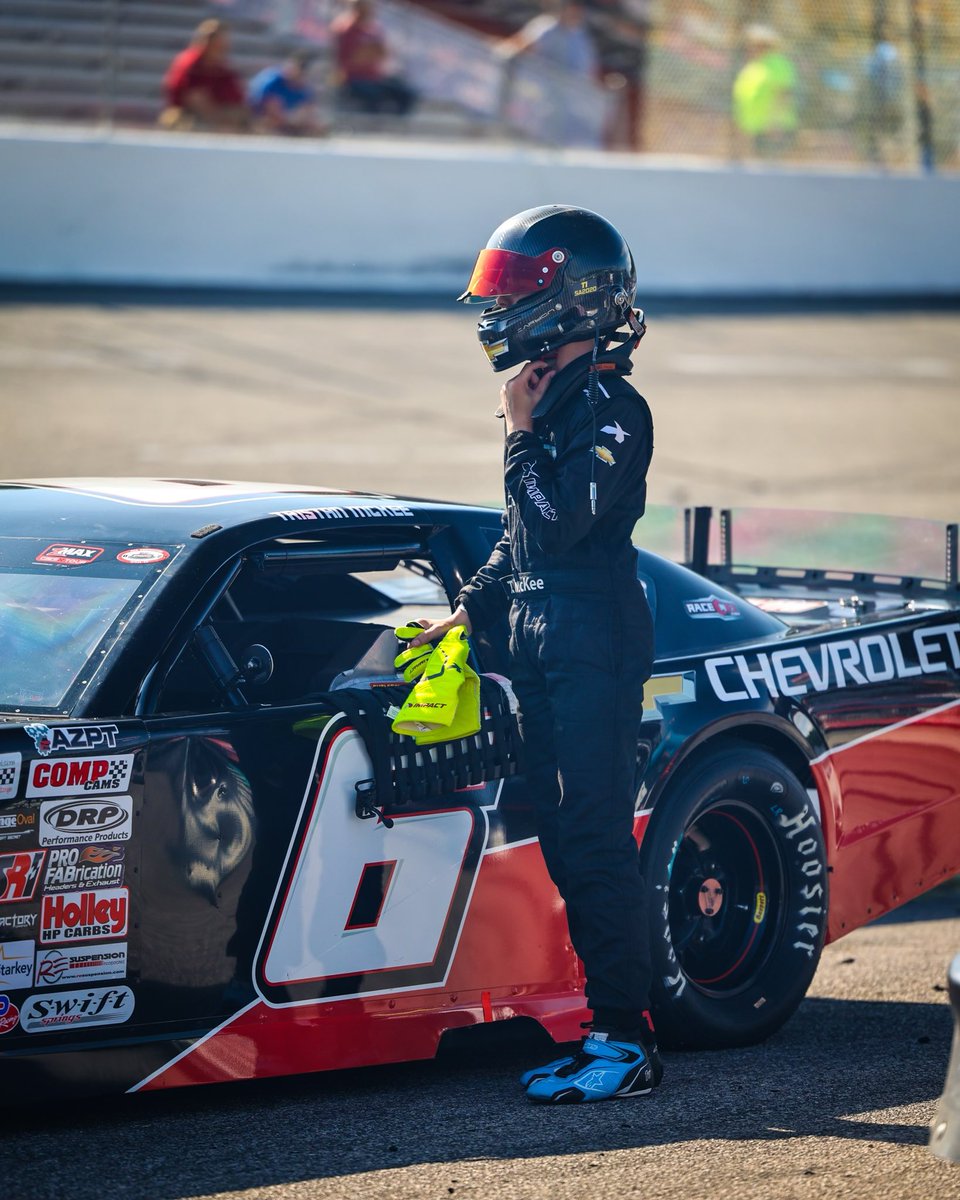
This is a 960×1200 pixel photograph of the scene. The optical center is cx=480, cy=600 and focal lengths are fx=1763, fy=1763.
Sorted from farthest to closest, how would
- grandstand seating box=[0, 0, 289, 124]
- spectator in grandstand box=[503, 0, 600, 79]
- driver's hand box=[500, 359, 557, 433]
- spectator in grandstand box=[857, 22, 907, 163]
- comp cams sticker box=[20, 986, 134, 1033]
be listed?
1. spectator in grandstand box=[857, 22, 907, 163]
2. spectator in grandstand box=[503, 0, 600, 79]
3. grandstand seating box=[0, 0, 289, 124]
4. driver's hand box=[500, 359, 557, 433]
5. comp cams sticker box=[20, 986, 134, 1033]

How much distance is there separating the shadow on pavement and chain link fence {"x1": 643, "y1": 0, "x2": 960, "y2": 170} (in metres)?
14.7

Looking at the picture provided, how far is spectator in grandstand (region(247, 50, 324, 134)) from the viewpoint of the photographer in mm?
16750

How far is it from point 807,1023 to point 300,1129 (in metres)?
1.85

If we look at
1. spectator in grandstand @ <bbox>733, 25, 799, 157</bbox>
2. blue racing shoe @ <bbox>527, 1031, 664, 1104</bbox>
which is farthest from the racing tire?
spectator in grandstand @ <bbox>733, 25, 799, 157</bbox>

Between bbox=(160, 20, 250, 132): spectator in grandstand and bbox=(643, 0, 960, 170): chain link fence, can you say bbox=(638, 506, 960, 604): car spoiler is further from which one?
bbox=(643, 0, 960, 170): chain link fence

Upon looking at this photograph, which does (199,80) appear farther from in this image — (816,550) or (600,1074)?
(600,1074)

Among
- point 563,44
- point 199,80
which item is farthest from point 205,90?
point 563,44

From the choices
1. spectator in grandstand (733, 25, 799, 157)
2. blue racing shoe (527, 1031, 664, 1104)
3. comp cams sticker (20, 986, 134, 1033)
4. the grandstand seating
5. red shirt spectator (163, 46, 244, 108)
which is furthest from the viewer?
spectator in grandstand (733, 25, 799, 157)

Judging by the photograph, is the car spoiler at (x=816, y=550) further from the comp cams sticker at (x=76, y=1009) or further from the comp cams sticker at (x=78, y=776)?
the comp cams sticker at (x=76, y=1009)

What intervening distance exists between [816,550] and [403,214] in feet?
36.5

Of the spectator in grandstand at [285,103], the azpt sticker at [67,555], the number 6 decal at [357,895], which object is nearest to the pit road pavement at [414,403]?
the spectator in grandstand at [285,103]

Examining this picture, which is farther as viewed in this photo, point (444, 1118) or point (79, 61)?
point (79, 61)

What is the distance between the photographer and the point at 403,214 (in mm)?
16984

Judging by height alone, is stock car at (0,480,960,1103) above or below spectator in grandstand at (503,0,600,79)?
below
